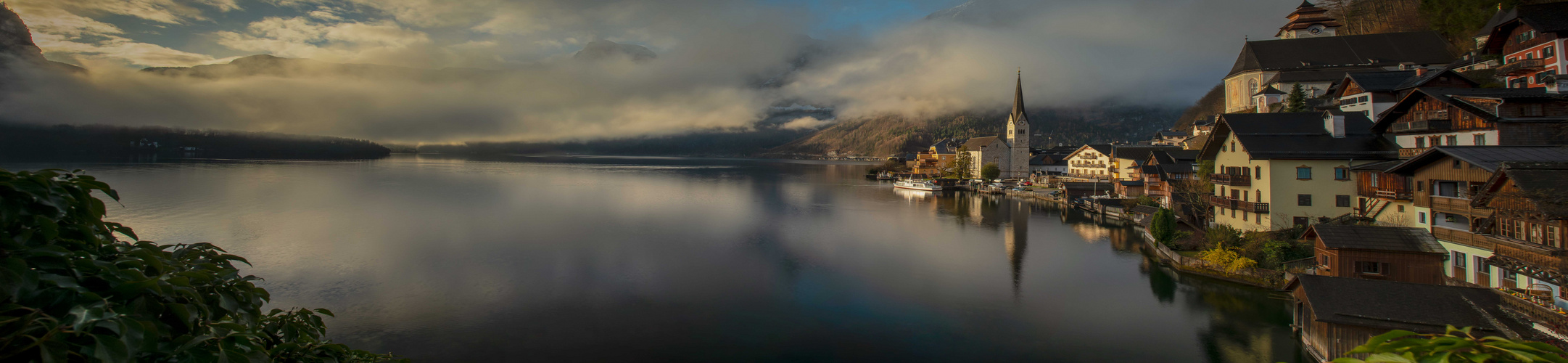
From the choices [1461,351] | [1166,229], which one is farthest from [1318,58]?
[1461,351]

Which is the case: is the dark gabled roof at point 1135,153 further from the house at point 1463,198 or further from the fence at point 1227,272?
the house at point 1463,198

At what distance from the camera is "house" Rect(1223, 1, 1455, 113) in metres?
38.5

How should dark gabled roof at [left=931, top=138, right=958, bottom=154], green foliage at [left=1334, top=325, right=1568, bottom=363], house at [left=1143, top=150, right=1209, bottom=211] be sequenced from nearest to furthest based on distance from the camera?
green foliage at [left=1334, top=325, right=1568, bottom=363]
house at [left=1143, top=150, right=1209, bottom=211]
dark gabled roof at [left=931, top=138, right=958, bottom=154]

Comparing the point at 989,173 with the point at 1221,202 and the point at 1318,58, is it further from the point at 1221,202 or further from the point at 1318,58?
the point at 1221,202

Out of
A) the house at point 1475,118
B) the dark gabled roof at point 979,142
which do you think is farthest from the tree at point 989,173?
the house at point 1475,118

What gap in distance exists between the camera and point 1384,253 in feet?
42.8

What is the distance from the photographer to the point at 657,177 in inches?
3000

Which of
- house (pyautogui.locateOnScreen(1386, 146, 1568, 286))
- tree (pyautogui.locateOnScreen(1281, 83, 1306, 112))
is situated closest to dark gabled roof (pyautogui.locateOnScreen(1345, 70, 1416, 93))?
tree (pyautogui.locateOnScreen(1281, 83, 1306, 112))

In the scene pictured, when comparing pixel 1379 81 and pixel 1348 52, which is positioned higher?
pixel 1348 52

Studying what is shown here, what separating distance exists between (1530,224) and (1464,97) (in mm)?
8295

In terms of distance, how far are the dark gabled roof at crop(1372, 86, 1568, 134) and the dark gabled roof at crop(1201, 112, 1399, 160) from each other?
568mm

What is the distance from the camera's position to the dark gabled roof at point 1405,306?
30.7 ft

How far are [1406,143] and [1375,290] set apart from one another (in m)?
11.8

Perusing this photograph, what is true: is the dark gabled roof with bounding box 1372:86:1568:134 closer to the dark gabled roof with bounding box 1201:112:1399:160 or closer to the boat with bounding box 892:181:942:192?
the dark gabled roof with bounding box 1201:112:1399:160
